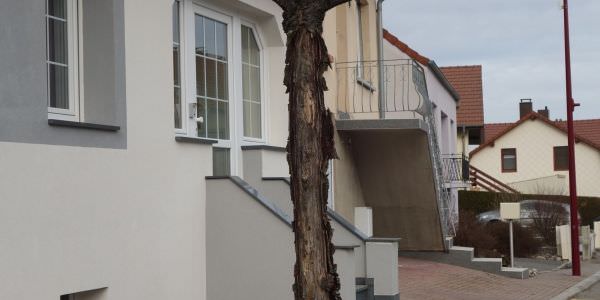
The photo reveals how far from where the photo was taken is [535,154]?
2121 inches

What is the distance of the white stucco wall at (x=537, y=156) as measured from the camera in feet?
170

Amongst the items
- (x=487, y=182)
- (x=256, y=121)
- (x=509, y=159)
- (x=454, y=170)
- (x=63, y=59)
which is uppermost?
(x=63, y=59)

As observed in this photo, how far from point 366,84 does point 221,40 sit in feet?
20.4

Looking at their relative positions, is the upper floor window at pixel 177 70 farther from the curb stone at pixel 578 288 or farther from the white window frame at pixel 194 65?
the curb stone at pixel 578 288

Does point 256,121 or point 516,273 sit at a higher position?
point 256,121

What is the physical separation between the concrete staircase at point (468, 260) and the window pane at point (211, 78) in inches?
351

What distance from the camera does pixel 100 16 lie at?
8320 mm

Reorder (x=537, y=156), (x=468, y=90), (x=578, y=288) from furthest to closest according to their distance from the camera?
1. (x=537, y=156)
2. (x=468, y=90)
3. (x=578, y=288)

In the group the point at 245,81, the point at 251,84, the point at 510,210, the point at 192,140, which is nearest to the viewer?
the point at 192,140

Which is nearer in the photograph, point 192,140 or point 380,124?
point 192,140

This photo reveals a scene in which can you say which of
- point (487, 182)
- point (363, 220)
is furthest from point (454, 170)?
point (487, 182)

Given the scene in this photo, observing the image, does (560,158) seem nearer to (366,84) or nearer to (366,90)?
(366,90)

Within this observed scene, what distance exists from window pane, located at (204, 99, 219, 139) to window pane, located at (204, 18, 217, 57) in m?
0.58

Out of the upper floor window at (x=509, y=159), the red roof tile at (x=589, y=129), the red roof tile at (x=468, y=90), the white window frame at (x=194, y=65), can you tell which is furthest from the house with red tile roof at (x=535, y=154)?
the white window frame at (x=194, y=65)
